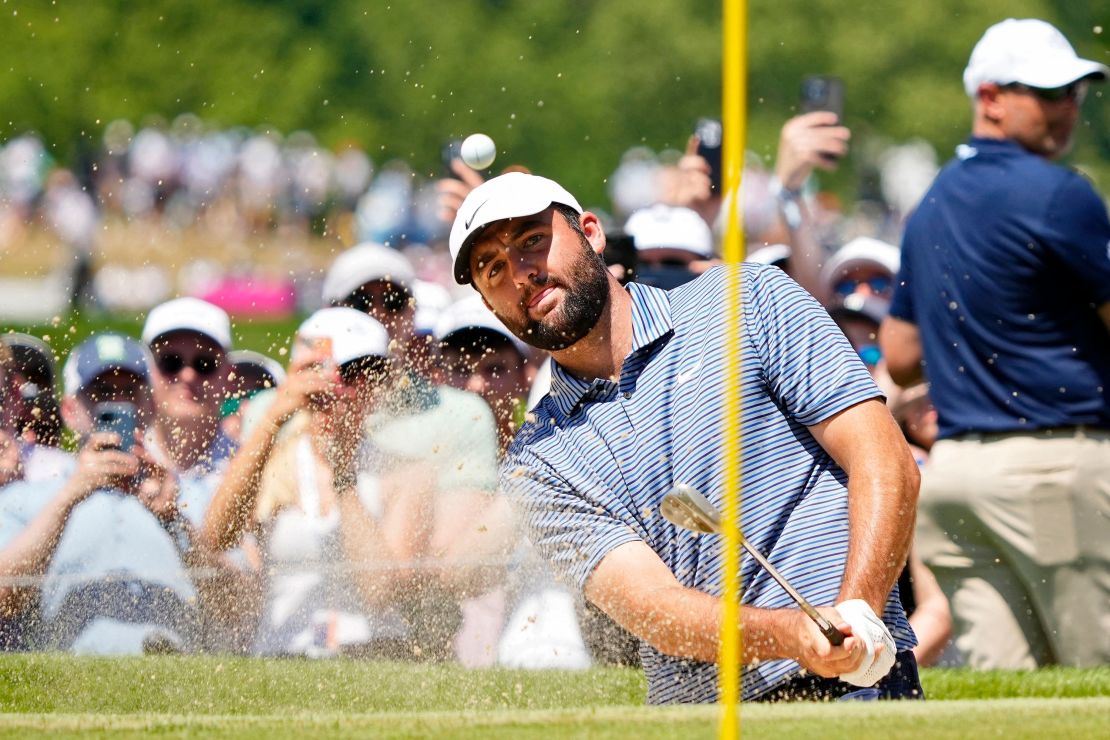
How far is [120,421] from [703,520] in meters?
2.67

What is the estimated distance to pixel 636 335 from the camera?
4059 millimetres

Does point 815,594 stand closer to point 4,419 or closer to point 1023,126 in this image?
point 1023,126

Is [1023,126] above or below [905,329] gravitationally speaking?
above

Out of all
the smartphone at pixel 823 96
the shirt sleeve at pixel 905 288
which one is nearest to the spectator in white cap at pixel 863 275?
the smartphone at pixel 823 96

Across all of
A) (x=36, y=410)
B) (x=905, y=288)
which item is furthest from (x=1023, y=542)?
(x=36, y=410)

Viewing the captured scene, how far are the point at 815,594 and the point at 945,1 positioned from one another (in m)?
28.2

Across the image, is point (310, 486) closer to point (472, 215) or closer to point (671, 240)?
point (472, 215)

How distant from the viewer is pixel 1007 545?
5680 mm

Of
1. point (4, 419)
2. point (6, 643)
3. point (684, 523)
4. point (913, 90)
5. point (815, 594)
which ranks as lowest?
point (913, 90)

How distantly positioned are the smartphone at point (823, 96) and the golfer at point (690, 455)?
340 cm

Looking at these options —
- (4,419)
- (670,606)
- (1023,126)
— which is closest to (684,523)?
(670,606)

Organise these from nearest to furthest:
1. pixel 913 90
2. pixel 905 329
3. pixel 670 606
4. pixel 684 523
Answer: pixel 684 523, pixel 670 606, pixel 905 329, pixel 913 90

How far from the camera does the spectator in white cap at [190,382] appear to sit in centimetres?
611

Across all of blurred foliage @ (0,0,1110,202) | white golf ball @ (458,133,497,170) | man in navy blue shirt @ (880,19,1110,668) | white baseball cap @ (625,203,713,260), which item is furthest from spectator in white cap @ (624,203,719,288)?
blurred foliage @ (0,0,1110,202)
